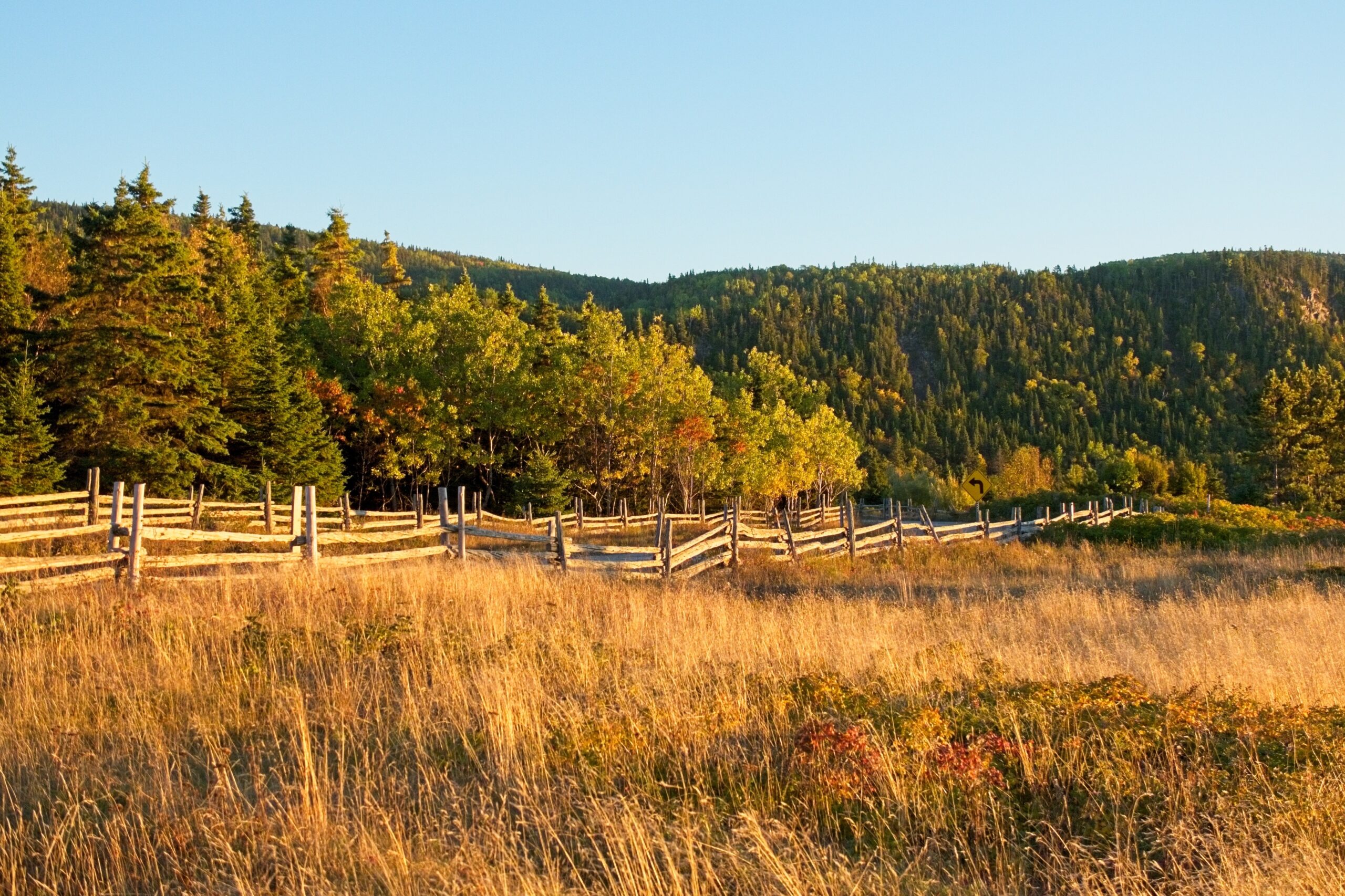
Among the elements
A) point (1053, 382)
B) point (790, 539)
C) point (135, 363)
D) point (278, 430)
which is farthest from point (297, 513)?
point (1053, 382)

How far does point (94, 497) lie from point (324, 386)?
19.3m

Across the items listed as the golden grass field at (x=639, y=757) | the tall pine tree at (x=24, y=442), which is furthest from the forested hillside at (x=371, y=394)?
the golden grass field at (x=639, y=757)

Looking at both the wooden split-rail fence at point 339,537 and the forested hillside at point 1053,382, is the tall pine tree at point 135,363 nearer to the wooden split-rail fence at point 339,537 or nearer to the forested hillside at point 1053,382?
the wooden split-rail fence at point 339,537

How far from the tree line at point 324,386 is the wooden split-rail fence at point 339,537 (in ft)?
8.32

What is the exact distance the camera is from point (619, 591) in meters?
12.4

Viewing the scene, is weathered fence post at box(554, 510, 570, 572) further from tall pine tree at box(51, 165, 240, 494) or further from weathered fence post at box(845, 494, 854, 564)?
tall pine tree at box(51, 165, 240, 494)

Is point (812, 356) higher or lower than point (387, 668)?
higher

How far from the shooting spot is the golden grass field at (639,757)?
154 inches

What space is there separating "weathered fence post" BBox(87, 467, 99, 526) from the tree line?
3119 mm

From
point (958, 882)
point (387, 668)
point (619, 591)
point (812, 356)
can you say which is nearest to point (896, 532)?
point (619, 591)

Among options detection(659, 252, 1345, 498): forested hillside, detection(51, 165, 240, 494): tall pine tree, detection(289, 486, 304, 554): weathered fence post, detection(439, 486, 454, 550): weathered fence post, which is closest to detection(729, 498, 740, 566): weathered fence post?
detection(439, 486, 454, 550): weathered fence post

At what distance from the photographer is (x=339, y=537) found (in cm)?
1386

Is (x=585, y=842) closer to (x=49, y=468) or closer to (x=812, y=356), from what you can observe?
(x=49, y=468)

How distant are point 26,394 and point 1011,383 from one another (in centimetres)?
17285
